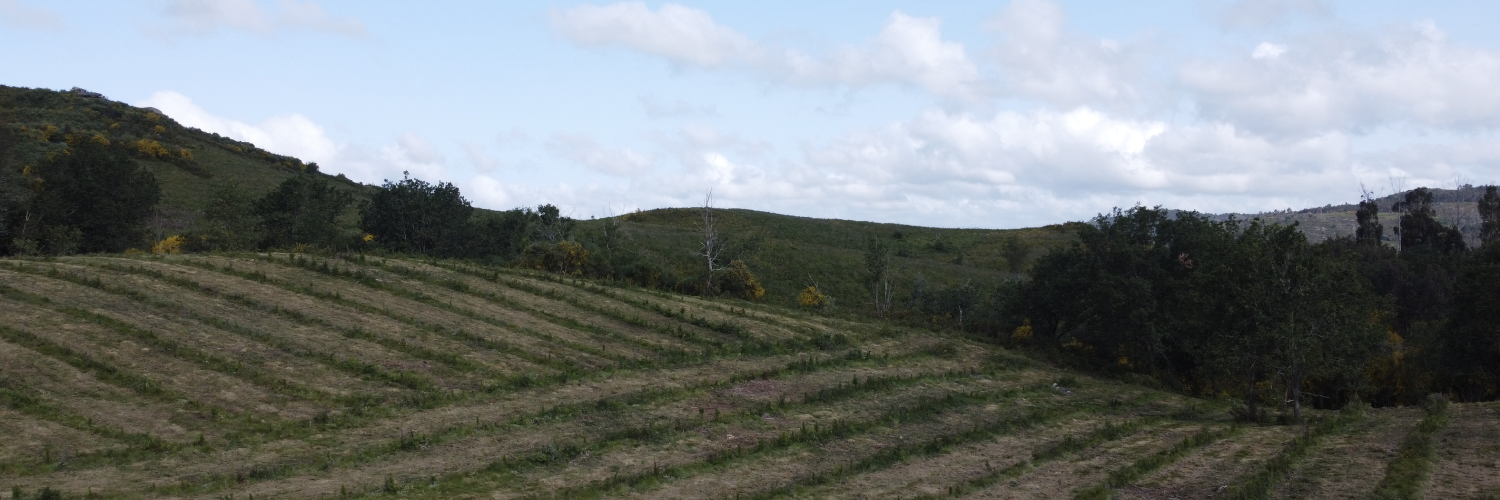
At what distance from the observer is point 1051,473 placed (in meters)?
19.8

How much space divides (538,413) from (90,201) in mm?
38611

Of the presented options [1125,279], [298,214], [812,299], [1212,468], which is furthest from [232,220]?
[1212,468]

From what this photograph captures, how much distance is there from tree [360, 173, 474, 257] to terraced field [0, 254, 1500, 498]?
754 inches

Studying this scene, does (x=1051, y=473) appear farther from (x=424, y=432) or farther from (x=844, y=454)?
(x=424, y=432)

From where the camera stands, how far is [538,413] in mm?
23094

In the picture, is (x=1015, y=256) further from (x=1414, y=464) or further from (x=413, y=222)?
(x=1414, y=464)

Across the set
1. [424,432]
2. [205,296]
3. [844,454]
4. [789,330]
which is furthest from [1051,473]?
[205,296]

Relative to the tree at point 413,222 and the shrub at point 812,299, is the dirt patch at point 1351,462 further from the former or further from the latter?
the tree at point 413,222

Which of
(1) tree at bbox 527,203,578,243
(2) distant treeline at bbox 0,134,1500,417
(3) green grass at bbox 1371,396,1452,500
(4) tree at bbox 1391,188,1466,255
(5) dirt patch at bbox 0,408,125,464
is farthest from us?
(4) tree at bbox 1391,188,1466,255

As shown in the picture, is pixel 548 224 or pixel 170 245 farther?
pixel 548 224

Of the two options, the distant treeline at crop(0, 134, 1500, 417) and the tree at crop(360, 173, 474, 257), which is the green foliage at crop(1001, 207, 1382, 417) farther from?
the tree at crop(360, 173, 474, 257)

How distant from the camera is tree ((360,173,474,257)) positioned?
181ft

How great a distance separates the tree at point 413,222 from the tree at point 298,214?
2847 millimetres

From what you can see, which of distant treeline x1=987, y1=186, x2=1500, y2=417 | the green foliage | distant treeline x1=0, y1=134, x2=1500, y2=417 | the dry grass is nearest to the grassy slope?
distant treeline x1=0, y1=134, x2=1500, y2=417
